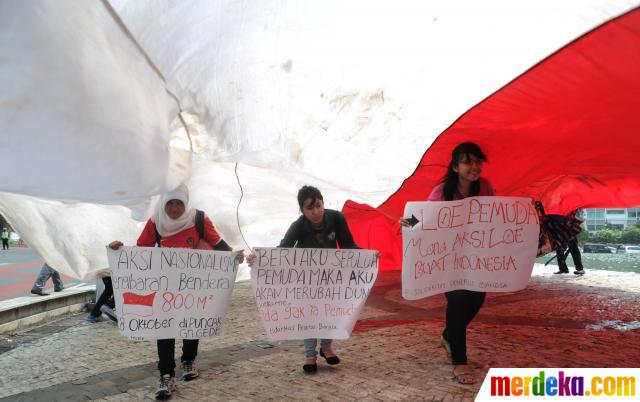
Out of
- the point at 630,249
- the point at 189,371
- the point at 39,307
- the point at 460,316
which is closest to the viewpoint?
the point at 460,316

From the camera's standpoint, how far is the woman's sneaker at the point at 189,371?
367 cm

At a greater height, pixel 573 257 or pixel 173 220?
pixel 173 220

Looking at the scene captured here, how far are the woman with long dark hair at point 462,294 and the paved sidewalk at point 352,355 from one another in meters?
0.15

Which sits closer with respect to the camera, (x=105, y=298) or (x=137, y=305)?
(x=137, y=305)

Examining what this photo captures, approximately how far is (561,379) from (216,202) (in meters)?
2.92

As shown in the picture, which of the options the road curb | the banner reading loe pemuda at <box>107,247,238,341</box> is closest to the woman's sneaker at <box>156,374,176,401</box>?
the banner reading loe pemuda at <box>107,247,238,341</box>

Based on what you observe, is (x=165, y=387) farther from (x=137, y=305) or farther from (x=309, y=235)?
(x=309, y=235)

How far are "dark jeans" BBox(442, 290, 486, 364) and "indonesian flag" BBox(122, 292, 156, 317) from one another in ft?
6.94

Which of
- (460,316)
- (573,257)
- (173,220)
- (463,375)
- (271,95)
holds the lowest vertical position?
(463,375)

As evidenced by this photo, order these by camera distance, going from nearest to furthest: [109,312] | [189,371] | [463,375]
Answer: [463,375]
[189,371]
[109,312]

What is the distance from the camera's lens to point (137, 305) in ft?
11.0

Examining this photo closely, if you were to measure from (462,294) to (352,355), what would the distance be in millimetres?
1223

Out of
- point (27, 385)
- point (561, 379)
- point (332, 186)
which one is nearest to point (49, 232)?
point (27, 385)

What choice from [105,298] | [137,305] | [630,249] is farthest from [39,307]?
[630,249]
